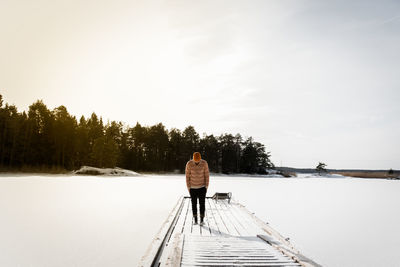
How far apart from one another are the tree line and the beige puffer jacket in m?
40.8

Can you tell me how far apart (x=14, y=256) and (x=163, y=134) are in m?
65.8

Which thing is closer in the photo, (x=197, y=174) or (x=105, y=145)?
→ (x=197, y=174)

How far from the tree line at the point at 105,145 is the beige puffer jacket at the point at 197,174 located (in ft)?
134

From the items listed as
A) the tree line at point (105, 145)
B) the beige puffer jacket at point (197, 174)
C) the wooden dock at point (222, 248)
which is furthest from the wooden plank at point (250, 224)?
the tree line at point (105, 145)

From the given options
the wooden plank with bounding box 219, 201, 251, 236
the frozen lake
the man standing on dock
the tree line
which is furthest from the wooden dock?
the tree line

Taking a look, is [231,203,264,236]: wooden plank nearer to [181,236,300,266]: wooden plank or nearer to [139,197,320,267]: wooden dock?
[139,197,320,267]: wooden dock

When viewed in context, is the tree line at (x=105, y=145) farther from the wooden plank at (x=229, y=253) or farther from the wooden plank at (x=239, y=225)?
the wooden plank at (x=229, y=253)

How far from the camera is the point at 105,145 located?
2183 inches

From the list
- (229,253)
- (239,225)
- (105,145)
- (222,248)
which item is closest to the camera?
(229,253)

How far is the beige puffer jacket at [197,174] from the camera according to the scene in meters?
8.16

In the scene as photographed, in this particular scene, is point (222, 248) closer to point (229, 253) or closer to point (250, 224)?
point (229, 253)

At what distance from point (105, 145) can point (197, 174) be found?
50.5 meters

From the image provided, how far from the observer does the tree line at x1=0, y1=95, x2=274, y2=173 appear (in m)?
48.3

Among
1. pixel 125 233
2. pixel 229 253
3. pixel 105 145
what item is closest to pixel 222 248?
pixel 229 253
